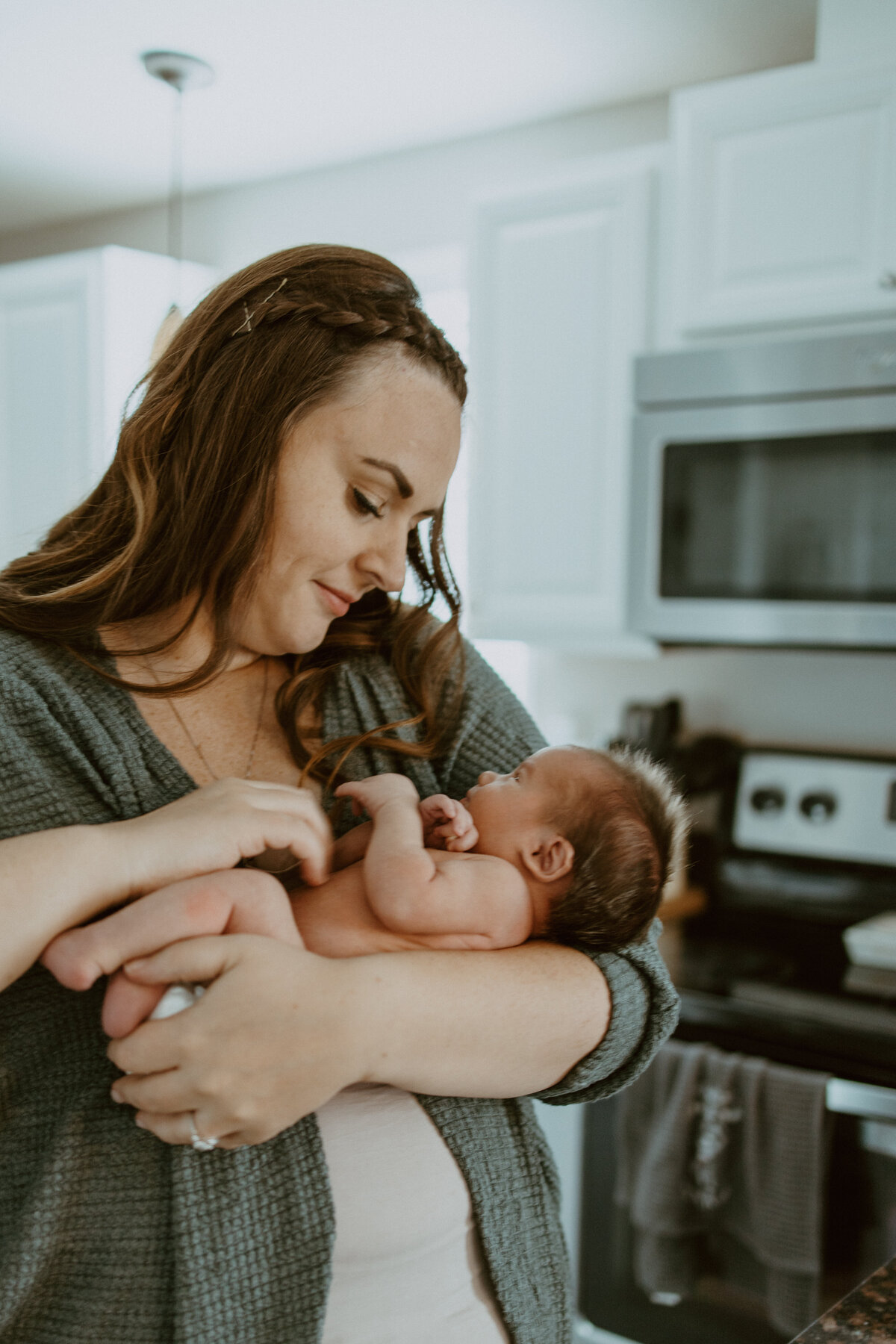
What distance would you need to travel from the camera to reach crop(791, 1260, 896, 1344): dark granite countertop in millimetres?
691

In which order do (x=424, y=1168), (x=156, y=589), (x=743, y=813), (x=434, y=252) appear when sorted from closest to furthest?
(x=424, y=1168), (x=156, y=589), (x=743, y=813), (x=434, y=252)

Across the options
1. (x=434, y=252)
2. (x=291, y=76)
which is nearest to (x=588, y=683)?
(x=434, y=252)

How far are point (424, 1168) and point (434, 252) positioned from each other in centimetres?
264

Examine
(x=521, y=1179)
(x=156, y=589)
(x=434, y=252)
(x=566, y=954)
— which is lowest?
(x=521, y=1179)

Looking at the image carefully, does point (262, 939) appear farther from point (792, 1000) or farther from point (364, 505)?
point (792, 1000)

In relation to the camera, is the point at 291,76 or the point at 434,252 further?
the point at 434,252

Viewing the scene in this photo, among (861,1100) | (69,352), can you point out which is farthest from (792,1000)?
(69,352)

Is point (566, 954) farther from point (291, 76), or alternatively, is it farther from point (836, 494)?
point (291, 76)

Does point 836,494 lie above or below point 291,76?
below

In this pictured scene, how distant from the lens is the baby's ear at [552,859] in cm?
108

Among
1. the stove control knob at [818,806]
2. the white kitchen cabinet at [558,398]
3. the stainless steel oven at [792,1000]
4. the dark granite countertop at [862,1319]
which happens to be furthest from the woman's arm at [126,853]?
the stove control knob at [818,806]

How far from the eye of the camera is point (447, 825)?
1078 millimetres

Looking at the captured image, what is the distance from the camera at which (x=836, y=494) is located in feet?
6.32

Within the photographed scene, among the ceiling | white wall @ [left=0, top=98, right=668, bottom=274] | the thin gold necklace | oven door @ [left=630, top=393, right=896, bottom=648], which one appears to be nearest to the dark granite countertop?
the thin gold necklace
